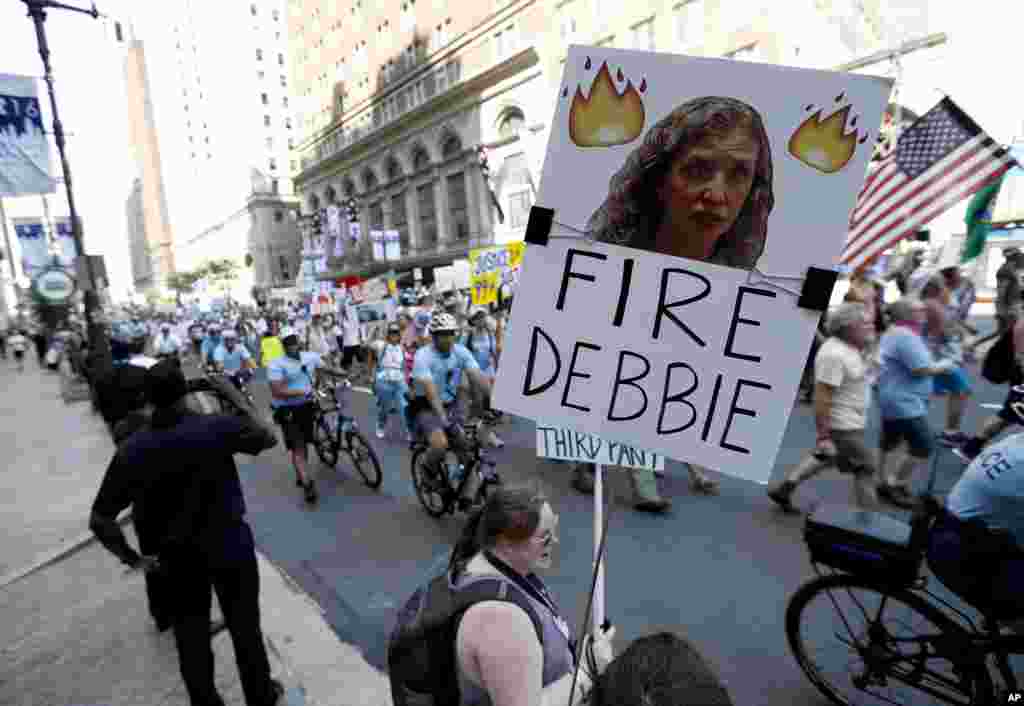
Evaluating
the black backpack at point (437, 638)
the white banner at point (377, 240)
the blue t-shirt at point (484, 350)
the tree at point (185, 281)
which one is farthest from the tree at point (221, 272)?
the black backpack at point (437, 638)

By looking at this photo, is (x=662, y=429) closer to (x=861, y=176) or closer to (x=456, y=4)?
(x=861, y=176)

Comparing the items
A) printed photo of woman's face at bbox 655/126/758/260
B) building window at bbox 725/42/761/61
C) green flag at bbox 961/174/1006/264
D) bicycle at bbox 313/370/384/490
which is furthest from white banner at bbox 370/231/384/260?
printed photo of woman's face at bbox 655/126/758/260

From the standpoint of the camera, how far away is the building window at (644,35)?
29.0m

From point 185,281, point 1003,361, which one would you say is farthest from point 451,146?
point 185,281

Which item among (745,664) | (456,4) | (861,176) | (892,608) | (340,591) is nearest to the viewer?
(861,176)

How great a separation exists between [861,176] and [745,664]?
8.90 ft

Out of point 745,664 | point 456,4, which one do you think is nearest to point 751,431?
point 745,664

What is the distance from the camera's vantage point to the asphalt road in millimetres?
3369

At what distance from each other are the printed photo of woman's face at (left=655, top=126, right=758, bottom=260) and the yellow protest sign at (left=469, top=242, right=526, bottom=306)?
33.1 ft

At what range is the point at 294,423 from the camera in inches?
249

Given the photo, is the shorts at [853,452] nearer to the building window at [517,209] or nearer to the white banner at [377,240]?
the white banner at [377,240]

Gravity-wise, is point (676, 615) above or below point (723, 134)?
below

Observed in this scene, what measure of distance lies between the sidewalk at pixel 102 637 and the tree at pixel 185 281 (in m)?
71.0

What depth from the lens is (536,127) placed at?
34094 mm
